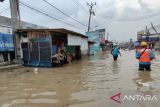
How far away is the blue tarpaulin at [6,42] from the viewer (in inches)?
666

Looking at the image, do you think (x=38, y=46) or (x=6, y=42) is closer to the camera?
(x=6, y=42)

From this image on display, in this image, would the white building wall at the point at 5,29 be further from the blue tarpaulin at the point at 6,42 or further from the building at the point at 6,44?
the blue tarpaulin at the point at 6,42

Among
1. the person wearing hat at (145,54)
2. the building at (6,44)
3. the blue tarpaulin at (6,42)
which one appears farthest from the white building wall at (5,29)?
the person wearing hat at (145,54)

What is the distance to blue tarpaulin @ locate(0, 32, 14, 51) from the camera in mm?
16927

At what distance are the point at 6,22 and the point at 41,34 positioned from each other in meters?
5.79

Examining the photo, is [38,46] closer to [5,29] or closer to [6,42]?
[6,42]

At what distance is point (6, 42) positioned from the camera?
684 inches

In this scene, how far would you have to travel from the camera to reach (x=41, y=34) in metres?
17.7

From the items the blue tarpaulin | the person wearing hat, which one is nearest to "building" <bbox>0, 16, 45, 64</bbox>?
the blue tarpaulin

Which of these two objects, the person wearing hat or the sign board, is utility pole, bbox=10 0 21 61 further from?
the person wearing hat

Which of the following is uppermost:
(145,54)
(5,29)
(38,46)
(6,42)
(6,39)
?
(5,29)

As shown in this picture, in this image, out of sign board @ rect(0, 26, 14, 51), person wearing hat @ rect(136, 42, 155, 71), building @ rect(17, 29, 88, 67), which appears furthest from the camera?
building @ rect(17, 29, 88, 67)

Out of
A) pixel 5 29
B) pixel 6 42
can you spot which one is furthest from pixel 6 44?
pixel 5 29

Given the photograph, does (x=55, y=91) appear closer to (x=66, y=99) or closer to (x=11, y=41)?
(x=66, y=99)
